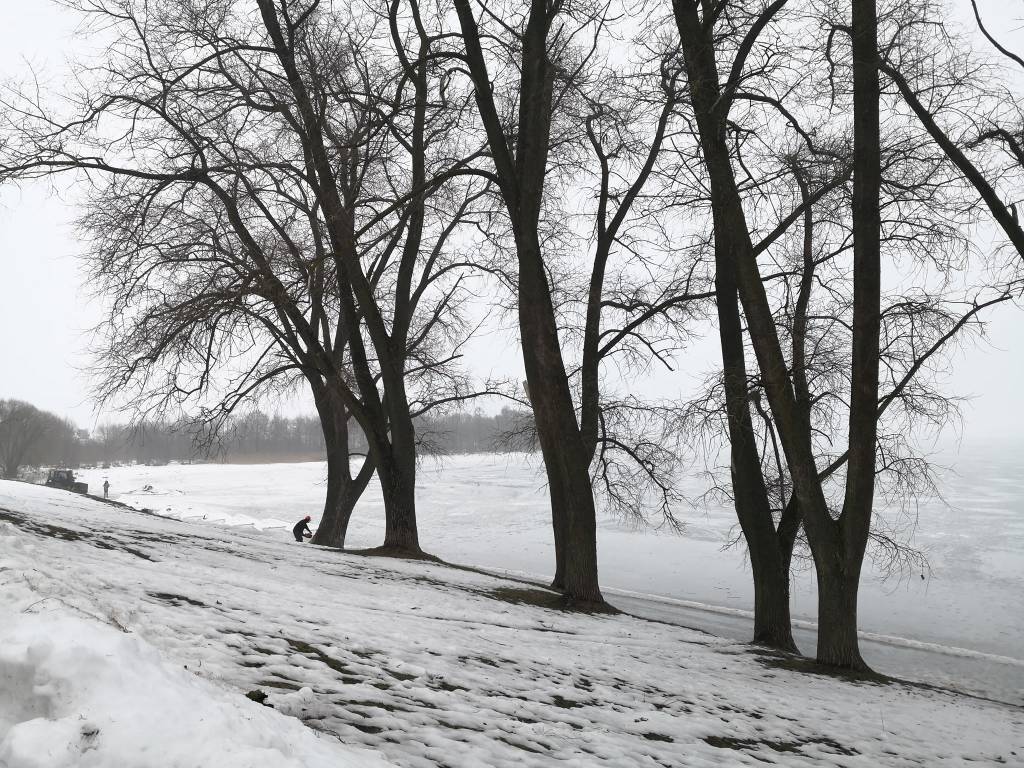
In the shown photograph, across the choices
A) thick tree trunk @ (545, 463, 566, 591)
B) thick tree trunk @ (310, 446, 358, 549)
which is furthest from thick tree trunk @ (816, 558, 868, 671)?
Result: thick tree trunk @ (310, 446, 358, 549)

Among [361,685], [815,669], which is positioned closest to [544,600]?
[815,669]

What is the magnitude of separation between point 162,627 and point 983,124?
916 cm

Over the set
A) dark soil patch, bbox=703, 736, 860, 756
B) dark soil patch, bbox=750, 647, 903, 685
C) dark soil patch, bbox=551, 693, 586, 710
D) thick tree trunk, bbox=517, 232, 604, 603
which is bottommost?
dark soil patch, bbox=750, 647, 903, 685

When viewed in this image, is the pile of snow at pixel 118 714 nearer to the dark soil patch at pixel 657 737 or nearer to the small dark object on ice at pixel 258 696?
the small dark object on ice at pixel 258 696

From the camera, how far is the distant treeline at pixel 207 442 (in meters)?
15.5

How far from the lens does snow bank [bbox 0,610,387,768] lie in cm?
214

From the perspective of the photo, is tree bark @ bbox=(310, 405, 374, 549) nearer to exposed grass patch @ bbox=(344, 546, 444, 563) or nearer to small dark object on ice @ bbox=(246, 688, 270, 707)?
exposed grass patch @ bbox=(344, 546, 444, 563)

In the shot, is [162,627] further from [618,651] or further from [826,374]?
[826,374]

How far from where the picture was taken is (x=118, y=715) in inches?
89.8

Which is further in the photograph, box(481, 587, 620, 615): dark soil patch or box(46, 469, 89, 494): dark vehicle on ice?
box(46, 469, 89, 494): dark vehicle on ice

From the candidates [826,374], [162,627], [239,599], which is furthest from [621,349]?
[162,627]

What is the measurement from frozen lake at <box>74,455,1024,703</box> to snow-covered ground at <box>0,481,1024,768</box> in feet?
26.4

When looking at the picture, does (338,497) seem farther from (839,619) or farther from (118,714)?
(118,714)

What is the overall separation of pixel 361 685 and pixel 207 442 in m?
12.7
